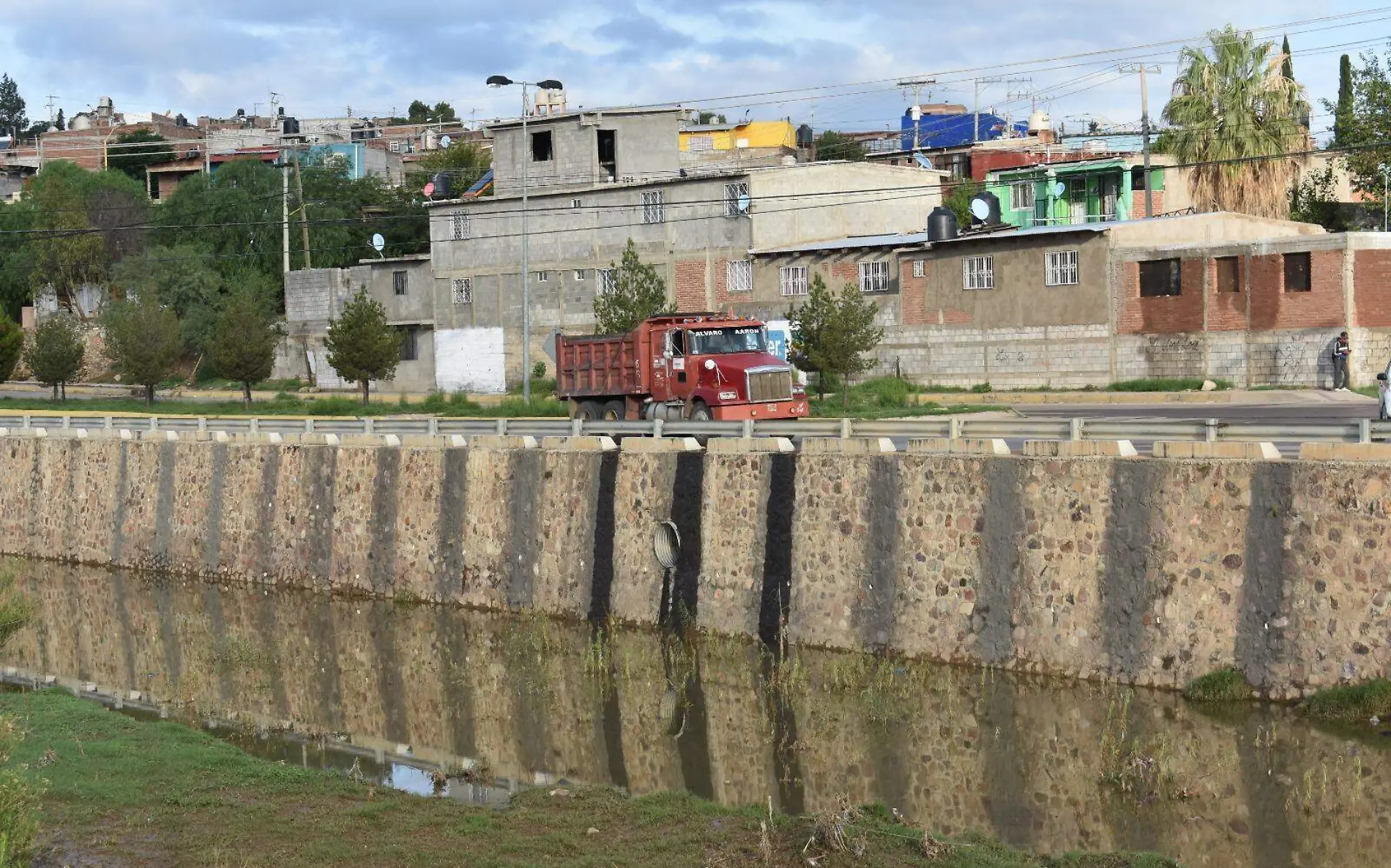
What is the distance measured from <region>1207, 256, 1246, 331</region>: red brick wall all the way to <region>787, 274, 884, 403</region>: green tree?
10.6 m

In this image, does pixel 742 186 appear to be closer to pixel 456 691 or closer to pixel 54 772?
pixel 456 691

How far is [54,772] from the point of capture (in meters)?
18.5

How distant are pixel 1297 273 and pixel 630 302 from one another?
68.8ft

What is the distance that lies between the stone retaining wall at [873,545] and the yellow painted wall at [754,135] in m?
55.6

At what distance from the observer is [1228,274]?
50062 mm

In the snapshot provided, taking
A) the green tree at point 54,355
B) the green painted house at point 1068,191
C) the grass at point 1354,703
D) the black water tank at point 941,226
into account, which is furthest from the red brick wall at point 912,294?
the green tree at point 54,355

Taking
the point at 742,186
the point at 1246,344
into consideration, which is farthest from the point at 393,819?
the point at 742,186

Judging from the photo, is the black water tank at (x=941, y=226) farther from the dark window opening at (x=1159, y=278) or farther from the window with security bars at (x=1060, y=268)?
the dark window opening at (x=1159, y=278)

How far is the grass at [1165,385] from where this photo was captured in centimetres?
4937

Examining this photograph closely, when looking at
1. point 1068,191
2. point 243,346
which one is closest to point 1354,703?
point 1068,191

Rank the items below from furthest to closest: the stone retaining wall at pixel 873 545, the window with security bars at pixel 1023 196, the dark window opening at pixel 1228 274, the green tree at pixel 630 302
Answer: the window with security bars at pixel 1023 196
the green tree at pixel 630 302
the dark window opening at pixel 1228 274
the stone retaining wall at pixel 873 545

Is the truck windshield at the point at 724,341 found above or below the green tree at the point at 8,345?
below

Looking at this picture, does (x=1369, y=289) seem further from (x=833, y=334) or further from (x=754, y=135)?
(x=754, y=135)

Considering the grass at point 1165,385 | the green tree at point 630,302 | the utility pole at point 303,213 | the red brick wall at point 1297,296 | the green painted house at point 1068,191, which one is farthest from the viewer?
the utility pole at point 303,213
